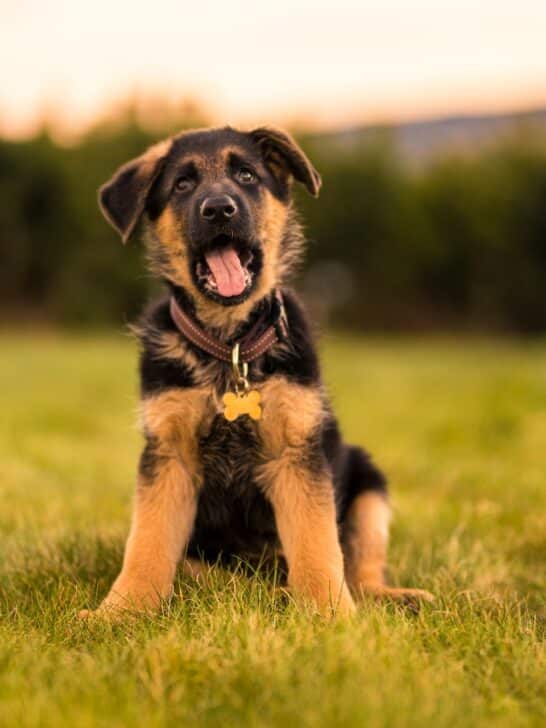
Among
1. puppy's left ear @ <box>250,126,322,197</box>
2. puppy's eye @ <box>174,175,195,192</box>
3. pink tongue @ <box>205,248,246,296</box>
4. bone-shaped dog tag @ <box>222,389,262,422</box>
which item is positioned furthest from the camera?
puppy's left ear @ <box>250,126,322,197</box>

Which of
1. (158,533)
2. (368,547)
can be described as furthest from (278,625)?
(368,547)

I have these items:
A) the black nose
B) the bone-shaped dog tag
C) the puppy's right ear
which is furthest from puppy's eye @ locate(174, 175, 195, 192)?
the bone-shaped dog tag

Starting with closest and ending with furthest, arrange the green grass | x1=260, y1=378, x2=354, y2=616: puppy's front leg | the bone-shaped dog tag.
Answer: the green grass, x1=260, y1=378, x2=354, y2=616: puppy's front leg, the bone-shaped dog tag

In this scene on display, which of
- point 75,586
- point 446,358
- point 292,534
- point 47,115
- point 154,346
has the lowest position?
point 446,358

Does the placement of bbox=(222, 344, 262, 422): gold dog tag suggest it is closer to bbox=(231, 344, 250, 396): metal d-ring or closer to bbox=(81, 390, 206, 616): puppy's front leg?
bbox=(231, 344, 250, 396): metal d-ring

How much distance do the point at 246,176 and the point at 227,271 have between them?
53cm

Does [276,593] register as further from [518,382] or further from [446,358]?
[446,358]

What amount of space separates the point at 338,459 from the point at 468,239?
35.0 metres

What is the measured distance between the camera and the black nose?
4.27 m

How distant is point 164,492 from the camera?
428 centimetres

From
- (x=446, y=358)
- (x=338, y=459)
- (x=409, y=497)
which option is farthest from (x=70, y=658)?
(x=446, y=358)

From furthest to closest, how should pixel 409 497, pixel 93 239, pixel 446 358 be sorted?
pixel 93 239
pixel 446 358
pixel 409 497

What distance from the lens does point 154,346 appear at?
4.54 m

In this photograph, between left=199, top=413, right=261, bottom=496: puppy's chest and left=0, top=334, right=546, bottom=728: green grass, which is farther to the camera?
left=199, top=413, right=261, bottom=496: puppy's chest
